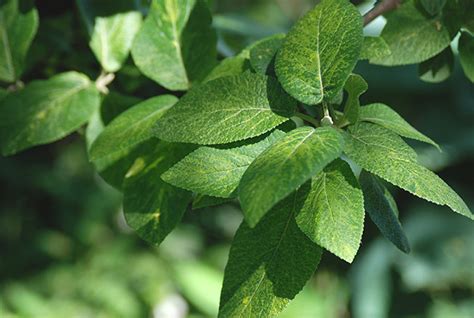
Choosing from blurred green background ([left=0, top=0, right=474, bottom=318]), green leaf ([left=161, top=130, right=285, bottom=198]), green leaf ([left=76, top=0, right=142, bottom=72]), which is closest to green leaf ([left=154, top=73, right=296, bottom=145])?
green leaf ([left=161, top=130, right=285, bottom=198])

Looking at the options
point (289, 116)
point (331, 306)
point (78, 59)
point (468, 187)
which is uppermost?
point (289, 116)

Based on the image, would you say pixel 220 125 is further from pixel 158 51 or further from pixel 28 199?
pixel 28 199

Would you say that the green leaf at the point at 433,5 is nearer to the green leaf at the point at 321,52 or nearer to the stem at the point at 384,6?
the stem at the point at 384,6

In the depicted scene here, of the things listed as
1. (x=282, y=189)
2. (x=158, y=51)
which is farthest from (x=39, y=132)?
(x=282, y=189)

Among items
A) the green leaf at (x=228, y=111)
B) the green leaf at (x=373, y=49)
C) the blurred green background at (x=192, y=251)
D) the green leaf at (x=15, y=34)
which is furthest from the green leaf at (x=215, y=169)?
the blurred green background at (x=192, y=251)

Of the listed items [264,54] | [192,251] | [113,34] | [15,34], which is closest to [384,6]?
[264,54]

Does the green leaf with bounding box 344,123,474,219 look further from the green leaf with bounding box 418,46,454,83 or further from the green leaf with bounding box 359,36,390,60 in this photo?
the green leaf with bounding box 418,46,454,83

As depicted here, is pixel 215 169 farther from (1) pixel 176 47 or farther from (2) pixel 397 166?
(1) pixel 176 47
